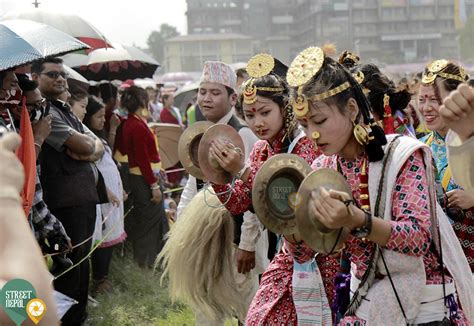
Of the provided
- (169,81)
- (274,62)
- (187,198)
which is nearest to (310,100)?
(274,62)

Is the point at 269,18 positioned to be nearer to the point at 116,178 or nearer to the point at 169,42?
the point at 169,42

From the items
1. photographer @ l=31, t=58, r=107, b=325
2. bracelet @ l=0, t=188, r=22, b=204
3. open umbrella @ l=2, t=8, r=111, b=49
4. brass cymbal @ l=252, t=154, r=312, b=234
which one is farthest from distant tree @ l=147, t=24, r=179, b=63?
bracelet @ l=0, t=188, r=22, b=204

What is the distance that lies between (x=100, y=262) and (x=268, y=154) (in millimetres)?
3380

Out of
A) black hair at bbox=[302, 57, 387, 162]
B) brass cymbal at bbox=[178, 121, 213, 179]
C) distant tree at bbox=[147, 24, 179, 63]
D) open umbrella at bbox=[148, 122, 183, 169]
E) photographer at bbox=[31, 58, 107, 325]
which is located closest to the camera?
black hair at bbox=[302, 57, 387, 162]

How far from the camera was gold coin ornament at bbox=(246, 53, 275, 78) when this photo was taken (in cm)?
483

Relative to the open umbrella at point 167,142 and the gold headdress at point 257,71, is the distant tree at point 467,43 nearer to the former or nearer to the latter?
the open umbrella at point 167,142

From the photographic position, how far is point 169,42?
90.0 meters

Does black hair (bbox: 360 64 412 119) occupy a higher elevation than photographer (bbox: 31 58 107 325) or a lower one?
higher

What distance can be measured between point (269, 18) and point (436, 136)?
8497cm

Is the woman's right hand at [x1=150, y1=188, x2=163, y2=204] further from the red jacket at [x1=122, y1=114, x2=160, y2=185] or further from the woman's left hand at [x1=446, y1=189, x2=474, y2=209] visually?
the woman's left hand at [x1=446, y1=189, x2=474, y2=209]

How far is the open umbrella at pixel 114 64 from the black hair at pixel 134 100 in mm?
558

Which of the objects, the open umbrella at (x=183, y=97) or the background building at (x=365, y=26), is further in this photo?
the background building at (x=365, y=26)

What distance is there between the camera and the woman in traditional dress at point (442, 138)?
463 centimetres

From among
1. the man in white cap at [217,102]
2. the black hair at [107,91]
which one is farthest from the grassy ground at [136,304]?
the black hair at [107,91]
